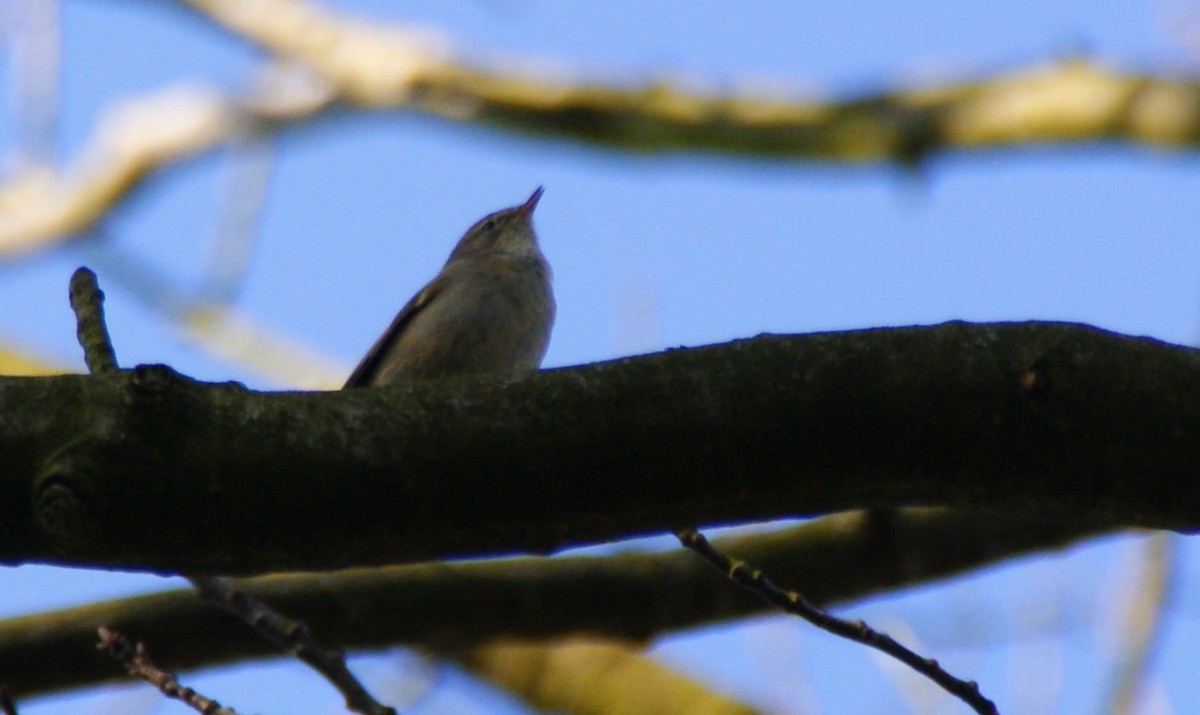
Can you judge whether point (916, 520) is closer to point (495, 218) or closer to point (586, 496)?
point (586, 496)

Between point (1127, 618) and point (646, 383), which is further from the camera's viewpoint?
point (1127, 618)

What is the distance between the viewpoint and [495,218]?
8.49 m

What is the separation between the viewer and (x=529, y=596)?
531cm

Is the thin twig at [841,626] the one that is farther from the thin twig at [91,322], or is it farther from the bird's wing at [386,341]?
the bird's wing at [386,341]

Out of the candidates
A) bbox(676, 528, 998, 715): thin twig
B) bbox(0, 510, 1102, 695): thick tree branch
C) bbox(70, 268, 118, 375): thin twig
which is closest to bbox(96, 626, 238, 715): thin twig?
bbox(70, 268, 118, 375): thin twig

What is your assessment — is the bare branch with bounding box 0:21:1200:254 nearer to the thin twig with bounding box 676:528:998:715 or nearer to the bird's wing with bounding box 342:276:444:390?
the bird's wing with bounding box 342:276:444:390

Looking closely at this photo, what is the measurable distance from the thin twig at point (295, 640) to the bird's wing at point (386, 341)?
93.3 inches

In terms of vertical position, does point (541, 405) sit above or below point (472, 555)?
above

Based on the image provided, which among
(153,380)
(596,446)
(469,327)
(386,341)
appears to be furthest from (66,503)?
(386,341)

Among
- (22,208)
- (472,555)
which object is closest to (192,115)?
(22,208)

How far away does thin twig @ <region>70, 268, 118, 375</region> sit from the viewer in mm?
3447

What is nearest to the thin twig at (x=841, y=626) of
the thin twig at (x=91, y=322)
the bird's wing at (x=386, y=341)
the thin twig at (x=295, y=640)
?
the thin twig at (x=295, y=640)

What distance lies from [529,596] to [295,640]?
5.92 ft

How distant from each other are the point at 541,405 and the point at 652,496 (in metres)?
0.28
